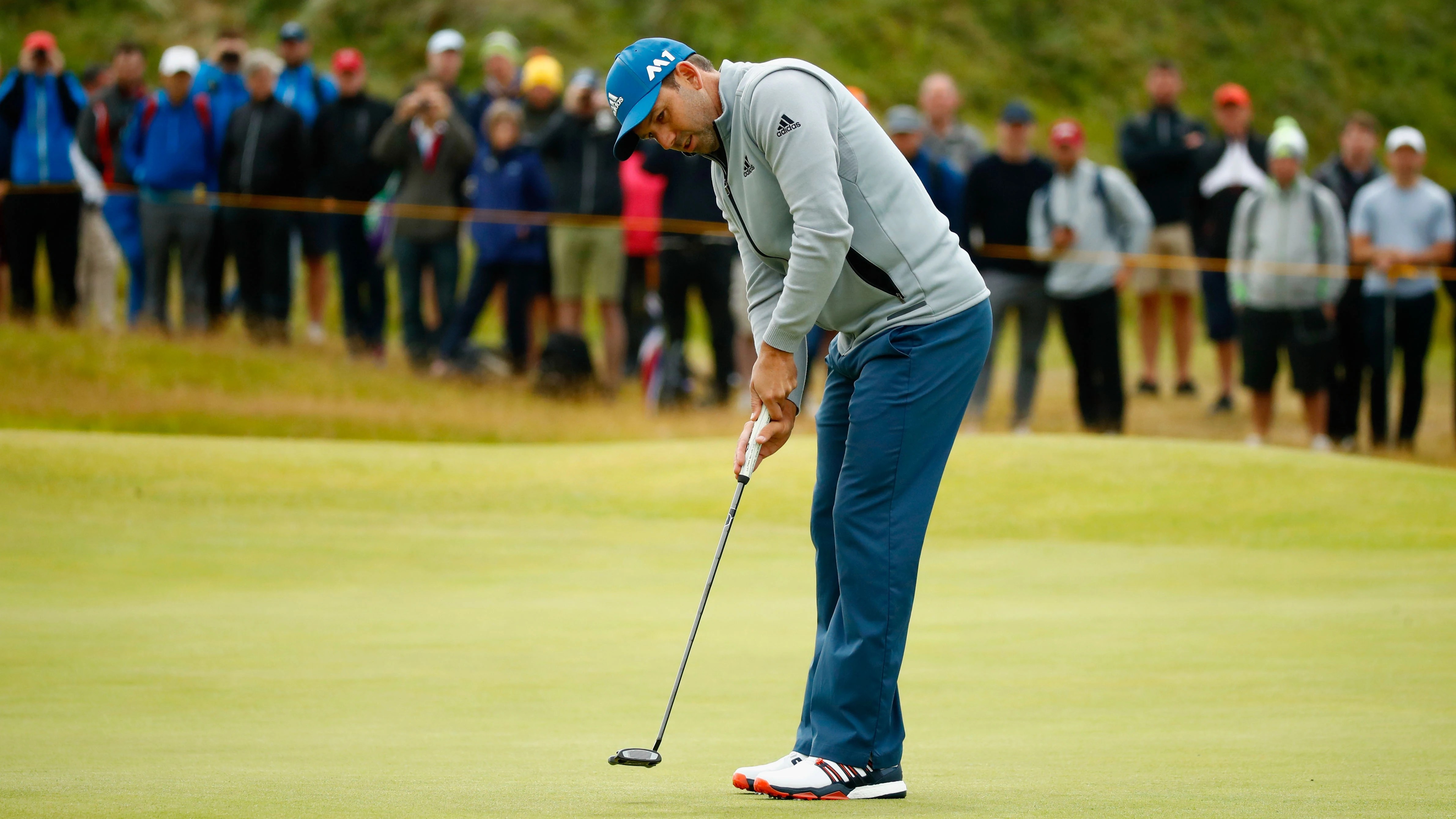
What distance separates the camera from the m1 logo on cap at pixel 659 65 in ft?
12.9

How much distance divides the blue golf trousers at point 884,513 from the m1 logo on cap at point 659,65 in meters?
0.77

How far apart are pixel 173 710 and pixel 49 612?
206 centimetres

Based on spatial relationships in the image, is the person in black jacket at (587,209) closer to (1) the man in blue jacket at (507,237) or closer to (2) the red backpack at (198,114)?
(1) the man in blue jacket at (507,237)

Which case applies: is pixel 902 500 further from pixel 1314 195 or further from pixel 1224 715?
pixel 1314 195

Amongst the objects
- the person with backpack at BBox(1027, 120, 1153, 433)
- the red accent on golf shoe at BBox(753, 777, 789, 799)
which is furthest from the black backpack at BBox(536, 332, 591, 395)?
the red accent on golf shoe at BBox(753, 777, 789, 799)

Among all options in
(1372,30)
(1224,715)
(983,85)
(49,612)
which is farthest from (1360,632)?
(1372,30)

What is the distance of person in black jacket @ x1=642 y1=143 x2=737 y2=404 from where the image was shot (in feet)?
44.2

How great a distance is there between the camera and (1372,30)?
27.8 metres

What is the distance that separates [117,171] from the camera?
558 inches

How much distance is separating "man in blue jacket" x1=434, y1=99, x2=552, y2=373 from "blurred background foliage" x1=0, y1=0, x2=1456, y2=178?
9926mm

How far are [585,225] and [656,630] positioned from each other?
7.88m

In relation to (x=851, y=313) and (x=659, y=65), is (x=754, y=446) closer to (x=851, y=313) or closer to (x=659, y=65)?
(x=851, y=313)

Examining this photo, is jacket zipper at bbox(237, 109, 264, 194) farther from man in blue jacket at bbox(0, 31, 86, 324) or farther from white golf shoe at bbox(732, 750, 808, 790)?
white golf shoe at bbox(732, 750, 808, 790)

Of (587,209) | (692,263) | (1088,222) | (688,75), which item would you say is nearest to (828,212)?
(688,75)
